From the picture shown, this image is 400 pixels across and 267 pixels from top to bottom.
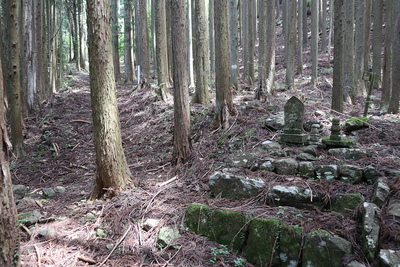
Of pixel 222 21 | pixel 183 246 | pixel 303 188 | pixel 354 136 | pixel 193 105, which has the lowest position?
pixel 183 246

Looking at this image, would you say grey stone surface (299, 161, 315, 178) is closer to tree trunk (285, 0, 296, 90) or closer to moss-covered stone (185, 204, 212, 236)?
moss-covered stone (185, 204, 212, 236)

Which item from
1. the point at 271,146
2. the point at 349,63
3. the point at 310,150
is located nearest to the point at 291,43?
the point at 349,63

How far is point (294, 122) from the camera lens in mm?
5840

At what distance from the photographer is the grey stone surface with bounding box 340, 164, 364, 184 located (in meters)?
4.38

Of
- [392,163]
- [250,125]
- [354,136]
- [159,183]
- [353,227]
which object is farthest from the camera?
[250,125]

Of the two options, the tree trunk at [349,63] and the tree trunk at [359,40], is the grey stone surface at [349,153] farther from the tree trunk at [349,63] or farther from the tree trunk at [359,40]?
the tree trunk at [359,40]

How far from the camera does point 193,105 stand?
9531mm

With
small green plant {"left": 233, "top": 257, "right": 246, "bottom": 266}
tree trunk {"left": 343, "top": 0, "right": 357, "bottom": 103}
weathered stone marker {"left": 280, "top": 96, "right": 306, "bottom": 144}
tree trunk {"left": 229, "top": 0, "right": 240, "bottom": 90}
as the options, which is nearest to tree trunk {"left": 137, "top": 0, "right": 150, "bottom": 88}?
tree trunk {"left": 229, "top": 0, "right": 240, "bottom": 90}

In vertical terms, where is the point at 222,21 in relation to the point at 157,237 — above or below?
above

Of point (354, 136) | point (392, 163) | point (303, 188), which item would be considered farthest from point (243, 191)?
point (354, 136)

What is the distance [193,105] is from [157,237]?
19.6 feet

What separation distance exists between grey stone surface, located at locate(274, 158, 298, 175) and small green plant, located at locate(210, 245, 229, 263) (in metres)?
1.66

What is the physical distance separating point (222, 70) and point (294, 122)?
2.36m

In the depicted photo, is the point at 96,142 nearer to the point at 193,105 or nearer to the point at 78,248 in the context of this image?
the point at 78,248
